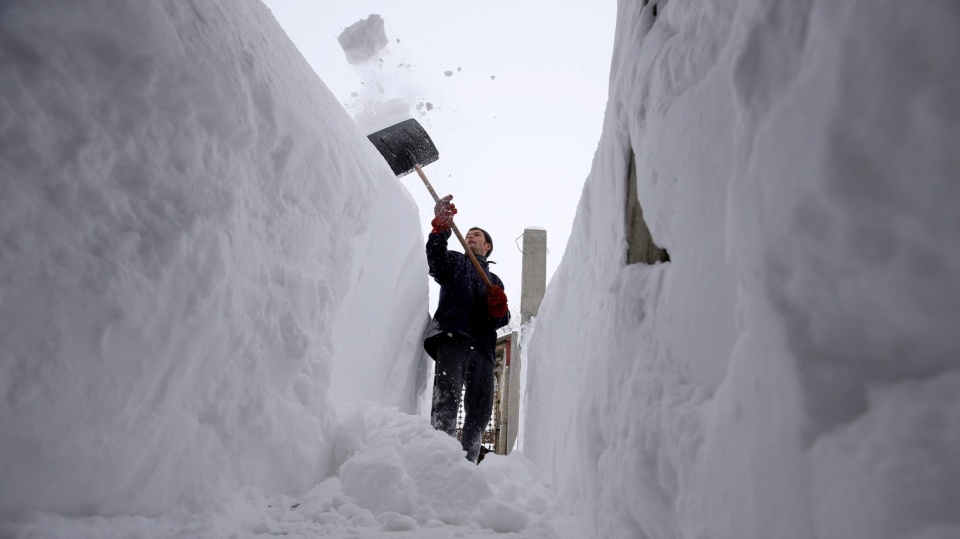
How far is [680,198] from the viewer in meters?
0.90

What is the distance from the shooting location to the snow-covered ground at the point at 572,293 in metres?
0.41

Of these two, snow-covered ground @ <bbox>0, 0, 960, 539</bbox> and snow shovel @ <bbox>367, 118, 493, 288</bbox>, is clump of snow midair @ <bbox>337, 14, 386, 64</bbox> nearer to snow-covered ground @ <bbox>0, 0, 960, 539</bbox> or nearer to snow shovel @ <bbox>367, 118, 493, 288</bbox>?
snow shovel @ <bbox>367, 118, 493, 288</bbox>

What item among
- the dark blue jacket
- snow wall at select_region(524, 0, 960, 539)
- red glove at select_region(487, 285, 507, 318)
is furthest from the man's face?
snow wall at select_region(524, 0, 960, 539)

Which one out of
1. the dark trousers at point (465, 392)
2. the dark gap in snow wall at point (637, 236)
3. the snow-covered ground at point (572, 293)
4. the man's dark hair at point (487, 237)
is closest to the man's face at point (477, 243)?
the man's dark hair at point (487, 237)

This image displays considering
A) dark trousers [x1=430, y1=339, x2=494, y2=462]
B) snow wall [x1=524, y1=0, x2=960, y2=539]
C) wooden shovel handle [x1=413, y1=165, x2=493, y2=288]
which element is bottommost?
snow wall [x1=524, y1=0, x2=960, y2=539]

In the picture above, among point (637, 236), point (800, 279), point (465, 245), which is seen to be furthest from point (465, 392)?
point (800, 279)

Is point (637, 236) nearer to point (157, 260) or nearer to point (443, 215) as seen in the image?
point (157, 260)

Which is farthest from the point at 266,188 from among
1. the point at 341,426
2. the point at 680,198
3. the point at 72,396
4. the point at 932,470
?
the point at 932,470

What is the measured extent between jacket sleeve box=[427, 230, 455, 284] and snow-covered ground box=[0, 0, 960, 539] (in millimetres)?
1090

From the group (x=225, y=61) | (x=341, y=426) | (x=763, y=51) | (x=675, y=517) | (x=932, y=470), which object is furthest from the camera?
(x=341, y=426)

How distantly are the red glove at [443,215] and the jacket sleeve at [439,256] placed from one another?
34mm

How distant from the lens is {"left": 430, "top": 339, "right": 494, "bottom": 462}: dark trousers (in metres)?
3.07

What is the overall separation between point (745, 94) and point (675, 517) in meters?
0.63

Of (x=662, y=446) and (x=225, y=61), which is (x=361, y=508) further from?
(x=225, y=61)
